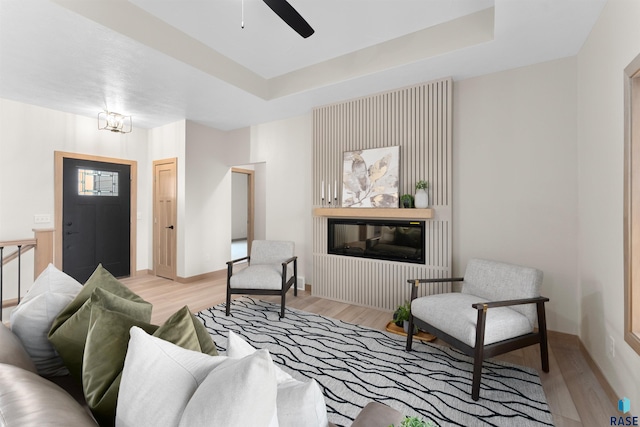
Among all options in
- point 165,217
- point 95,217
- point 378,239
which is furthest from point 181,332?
point 95,217

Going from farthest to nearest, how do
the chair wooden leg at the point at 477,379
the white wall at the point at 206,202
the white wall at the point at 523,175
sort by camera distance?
the white wall at the point at 206,202 < the white wall at the point at 523,175 < the chair wooden leg at the point at 477,379

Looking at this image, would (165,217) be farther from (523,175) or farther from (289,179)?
(523,175)

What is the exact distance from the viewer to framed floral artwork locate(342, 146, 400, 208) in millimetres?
3463

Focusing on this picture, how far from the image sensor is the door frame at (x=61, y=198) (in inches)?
165

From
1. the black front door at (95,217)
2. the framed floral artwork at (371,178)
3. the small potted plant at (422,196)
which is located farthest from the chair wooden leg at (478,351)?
the black front door at (95,217)

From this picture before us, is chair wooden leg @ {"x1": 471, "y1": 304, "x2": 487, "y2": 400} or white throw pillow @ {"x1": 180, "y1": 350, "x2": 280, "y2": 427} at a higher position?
white throw pillow @ {"x1": 180, "y1": 350, "x2": 280, "y2": 427}

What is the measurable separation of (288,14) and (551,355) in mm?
3285

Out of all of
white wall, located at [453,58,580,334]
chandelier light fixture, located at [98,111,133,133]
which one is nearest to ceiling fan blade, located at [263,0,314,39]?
white wall, located at [453,58,580,334]

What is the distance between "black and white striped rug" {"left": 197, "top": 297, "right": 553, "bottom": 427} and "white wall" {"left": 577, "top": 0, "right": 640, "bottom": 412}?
554 mm

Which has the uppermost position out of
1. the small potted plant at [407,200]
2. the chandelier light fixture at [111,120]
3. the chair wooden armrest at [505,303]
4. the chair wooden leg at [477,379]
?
the chandelier light fixture at [111,120]

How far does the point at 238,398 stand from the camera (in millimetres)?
603

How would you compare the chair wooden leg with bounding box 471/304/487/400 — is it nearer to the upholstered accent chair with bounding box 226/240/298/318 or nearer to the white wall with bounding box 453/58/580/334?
the white wall with bounding box 453/58/580/334

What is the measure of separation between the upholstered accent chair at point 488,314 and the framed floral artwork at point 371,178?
48.0 inches

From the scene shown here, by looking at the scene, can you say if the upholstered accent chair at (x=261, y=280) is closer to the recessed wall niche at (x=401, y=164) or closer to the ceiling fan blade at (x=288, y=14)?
the recessed wall niche at (x=401, y=164)
